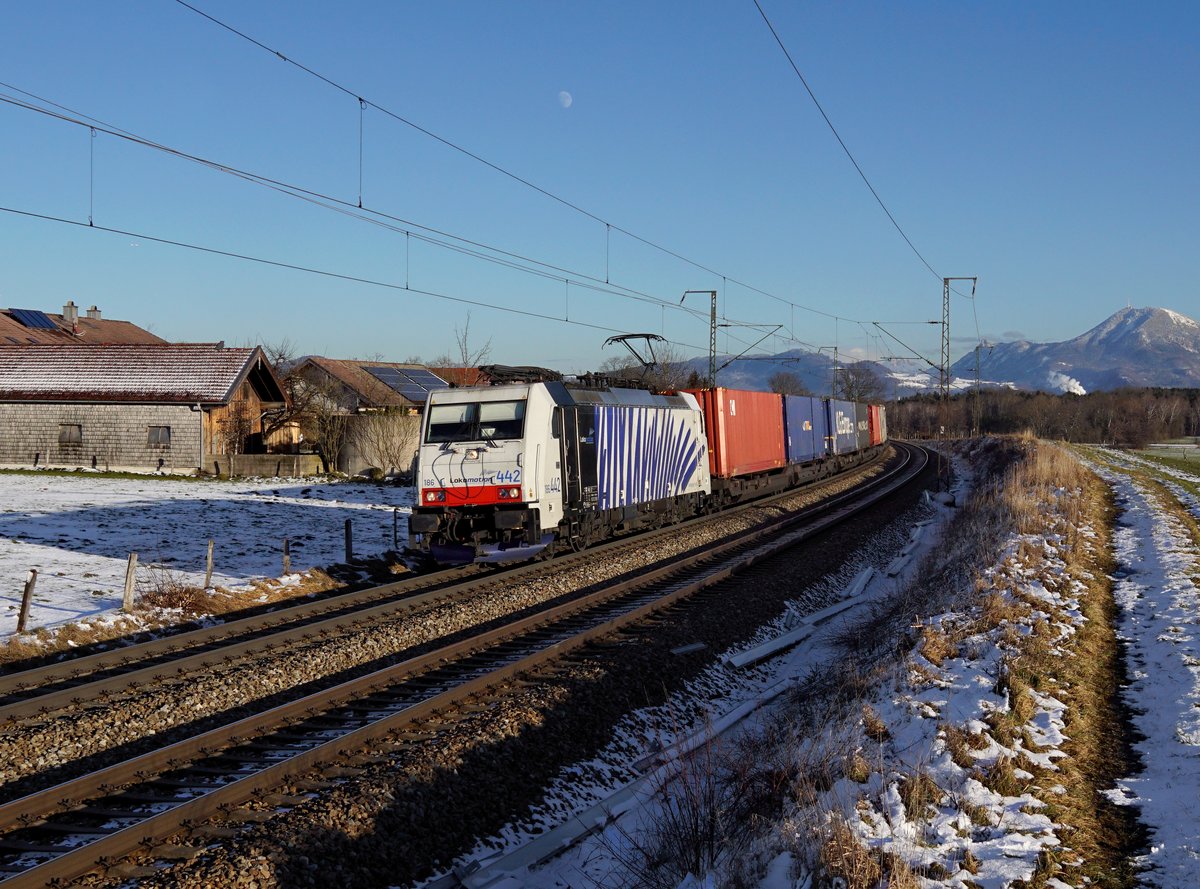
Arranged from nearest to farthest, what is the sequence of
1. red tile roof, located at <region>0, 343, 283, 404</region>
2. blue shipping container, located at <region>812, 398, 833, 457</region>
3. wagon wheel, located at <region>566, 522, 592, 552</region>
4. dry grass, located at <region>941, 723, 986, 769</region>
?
dry grass, located at <region>941, 723, 986, 769</region> < wagon wheel, located at <region>566, 522, 592, 552</region> < red tile roof, located at <region>0, 343, 283, 404</region> < blue shipping container, located at <region>812, 398, 833, 457</region>

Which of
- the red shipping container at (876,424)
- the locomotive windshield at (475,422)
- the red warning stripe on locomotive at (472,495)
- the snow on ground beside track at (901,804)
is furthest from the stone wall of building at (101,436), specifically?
the red shipping container at (876,424)

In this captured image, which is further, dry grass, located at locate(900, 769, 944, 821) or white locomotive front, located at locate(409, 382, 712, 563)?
white locomotive front, located at locate(409, 382, 712, 563)

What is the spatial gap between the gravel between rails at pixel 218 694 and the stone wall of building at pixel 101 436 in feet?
80.7

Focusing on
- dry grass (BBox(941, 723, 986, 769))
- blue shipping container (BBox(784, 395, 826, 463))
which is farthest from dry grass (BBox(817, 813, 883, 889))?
blue shipping container (BBox(784, 395, 826, 463))

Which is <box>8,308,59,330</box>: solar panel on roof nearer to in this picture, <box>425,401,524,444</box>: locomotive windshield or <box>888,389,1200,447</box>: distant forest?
<box>425,401,524,444</box>: locomotive windshield

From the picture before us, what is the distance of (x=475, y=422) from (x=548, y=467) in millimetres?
1490

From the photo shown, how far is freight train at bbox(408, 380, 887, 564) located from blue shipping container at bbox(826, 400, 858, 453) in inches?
690

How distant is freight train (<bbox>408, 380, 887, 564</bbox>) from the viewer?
16.1 metres

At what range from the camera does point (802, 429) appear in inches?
1403

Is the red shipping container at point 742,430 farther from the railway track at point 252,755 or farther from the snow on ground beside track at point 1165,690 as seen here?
the railway track at point 252,755

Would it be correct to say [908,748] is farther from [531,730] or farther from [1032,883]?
[531,730]

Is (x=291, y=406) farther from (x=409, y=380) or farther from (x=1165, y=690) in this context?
(x=1165, y=690)

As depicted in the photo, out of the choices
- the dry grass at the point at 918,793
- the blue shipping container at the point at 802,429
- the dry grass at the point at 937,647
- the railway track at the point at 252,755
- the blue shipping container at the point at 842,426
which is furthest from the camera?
the blue shipping container at the point at 842,426

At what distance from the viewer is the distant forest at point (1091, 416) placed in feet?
267
